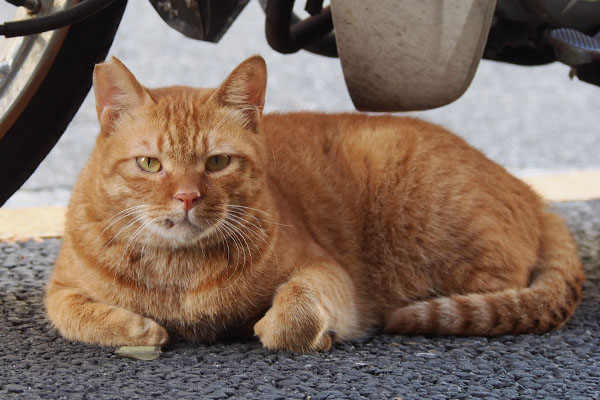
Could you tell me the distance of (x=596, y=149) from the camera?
239 inches

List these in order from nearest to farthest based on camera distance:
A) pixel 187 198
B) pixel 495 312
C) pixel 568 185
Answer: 1. pixel 187 198
2. pixel 495 312
3. pixel 568 185

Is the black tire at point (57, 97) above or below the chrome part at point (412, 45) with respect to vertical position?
below

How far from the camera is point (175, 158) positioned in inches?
89.7

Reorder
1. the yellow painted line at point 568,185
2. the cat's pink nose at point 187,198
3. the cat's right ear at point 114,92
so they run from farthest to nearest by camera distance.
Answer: the yellow painted line at point 568,185 < the cat's right ear at point 114,92 < the cat's pink nose at point 187,198

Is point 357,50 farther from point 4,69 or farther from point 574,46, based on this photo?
point 4,69

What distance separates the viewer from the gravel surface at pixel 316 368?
6.77ft

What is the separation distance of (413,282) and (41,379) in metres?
1.35

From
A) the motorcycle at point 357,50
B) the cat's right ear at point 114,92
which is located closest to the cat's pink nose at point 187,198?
the cat's right ear at point 114,92

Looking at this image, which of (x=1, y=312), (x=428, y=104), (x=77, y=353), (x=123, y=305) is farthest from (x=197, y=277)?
(x=428, y=104)

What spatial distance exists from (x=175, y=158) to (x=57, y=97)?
1.88 ft

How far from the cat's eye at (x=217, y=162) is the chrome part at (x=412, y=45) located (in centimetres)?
58

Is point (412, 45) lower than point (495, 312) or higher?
higher

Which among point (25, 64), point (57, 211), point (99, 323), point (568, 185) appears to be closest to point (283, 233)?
point (99, 323)

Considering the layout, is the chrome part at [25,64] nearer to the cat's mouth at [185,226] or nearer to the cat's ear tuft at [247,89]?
the cat's ear tuft at [247,89]
